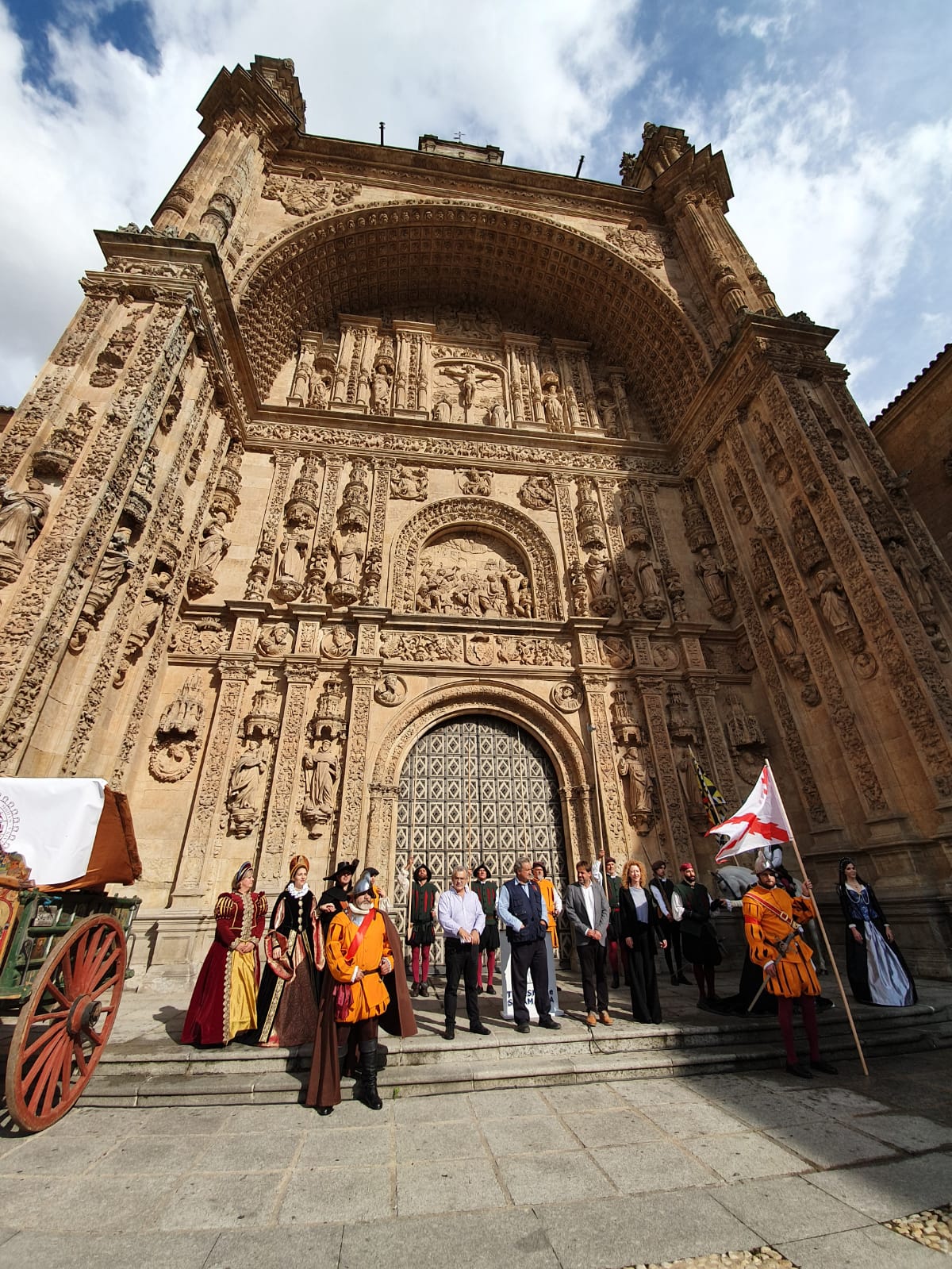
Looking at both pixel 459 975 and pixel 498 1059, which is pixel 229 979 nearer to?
pixel 459 975

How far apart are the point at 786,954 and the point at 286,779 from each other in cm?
726

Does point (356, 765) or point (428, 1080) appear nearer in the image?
point (428, 1080)

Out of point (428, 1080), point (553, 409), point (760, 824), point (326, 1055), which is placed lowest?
point (428, 1080)

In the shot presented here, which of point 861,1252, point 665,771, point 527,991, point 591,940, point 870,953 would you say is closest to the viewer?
point 861,1252

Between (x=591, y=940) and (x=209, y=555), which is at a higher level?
(x=209, y=555)

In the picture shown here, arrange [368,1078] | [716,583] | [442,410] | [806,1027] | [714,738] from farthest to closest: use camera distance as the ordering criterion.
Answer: [442,410]
[716,583]
[714,738]
[806,1027]
[368,1078]

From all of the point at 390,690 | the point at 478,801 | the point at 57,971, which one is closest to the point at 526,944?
the point at 57,971

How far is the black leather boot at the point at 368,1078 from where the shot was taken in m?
3.56

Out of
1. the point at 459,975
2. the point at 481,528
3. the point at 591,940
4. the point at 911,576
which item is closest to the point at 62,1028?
the point at 459,975

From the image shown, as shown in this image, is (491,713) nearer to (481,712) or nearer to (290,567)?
(481,712)

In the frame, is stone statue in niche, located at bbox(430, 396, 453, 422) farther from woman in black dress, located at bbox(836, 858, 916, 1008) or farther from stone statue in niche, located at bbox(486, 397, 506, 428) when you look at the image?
woman in black dress, located at bbox(836, 858, 916, 1008)

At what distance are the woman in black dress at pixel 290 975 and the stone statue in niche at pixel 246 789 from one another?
4201 mm

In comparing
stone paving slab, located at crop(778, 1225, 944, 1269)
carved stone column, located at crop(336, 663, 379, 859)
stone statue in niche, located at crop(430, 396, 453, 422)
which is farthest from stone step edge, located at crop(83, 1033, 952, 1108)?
stone statue in niche, located at crop(430, 396, 453, 422)

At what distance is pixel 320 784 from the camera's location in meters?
8.95
